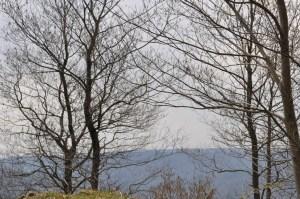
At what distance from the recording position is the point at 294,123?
397cm

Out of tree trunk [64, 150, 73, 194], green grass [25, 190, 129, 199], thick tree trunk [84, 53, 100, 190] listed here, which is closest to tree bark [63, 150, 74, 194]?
tree trunk [64, 150, 73, 194]

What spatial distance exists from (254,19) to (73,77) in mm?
8433

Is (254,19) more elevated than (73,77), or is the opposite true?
(73,77)

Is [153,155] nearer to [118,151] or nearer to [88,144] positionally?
[118,151]

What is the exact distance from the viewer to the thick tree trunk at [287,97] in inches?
154

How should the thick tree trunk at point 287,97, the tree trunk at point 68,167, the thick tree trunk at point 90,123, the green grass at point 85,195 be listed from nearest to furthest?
the green grass at point 85,195 < the thick tree trunk at point 287,97 < the thick tree trunk at point 90,123 < the tree trunk at point 68,167

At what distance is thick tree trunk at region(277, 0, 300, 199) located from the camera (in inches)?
154

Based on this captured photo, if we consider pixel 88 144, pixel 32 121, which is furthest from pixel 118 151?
pixel 32 121

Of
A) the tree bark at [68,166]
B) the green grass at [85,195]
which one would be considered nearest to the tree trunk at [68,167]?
the tree bark at [68,166]

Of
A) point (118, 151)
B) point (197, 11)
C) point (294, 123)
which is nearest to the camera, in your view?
point (294, 123)

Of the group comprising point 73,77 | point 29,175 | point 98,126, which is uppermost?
point 73,77

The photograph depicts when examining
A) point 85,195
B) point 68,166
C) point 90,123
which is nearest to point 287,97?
point 85,195

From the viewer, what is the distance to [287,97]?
157 inches

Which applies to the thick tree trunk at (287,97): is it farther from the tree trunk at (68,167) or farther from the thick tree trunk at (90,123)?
the tree trunk at (68,167)
